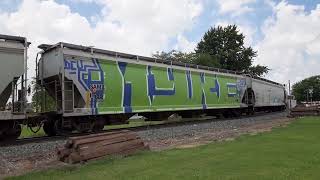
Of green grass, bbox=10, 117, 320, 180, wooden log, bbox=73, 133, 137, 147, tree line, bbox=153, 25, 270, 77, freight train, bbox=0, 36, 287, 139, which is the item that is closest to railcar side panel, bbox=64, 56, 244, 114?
freight train, bbox=0, 36, 287, 139

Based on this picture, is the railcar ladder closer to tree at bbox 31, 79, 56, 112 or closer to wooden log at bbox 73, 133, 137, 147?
tree at bbox 31, 79, 56, 112

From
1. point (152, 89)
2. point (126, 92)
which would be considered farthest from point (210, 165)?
point (152, 89)

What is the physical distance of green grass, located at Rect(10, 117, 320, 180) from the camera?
8766mm

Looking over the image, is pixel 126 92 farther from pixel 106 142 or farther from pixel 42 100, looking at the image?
pixel 106 142

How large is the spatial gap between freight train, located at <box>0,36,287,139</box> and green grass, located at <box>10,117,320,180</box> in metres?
5.78

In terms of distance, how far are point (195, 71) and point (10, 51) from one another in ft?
49.8

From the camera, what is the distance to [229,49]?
72562mm

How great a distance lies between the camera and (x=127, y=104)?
2089 cm

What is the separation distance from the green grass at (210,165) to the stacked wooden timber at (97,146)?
32 centimetres

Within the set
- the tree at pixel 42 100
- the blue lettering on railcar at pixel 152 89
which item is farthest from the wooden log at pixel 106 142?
the blue lettering on railcar at pixel 152 89

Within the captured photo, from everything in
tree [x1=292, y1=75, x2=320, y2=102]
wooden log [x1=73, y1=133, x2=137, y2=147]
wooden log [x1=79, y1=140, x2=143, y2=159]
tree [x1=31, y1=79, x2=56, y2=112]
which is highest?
tree [x1=292, y1=75, x2=320, y2=102]

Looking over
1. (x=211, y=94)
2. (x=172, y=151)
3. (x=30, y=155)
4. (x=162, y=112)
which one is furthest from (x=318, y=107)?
(x=30, y=155)

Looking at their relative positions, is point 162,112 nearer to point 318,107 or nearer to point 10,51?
point 10,51

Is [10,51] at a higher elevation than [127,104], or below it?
higher
